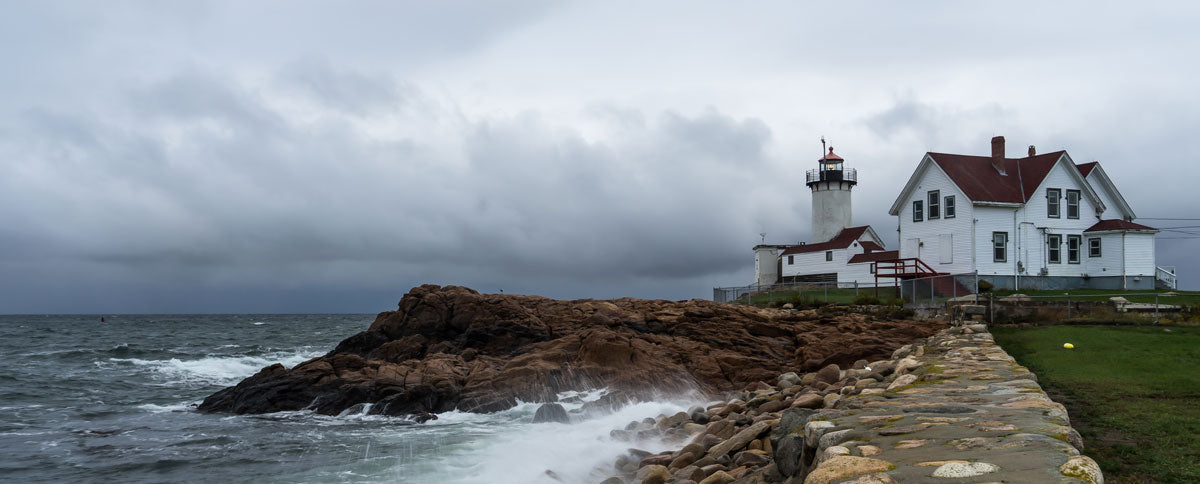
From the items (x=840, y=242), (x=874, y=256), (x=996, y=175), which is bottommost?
(x=874, y=256)

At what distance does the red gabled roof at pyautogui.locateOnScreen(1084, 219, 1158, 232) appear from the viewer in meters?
34.2

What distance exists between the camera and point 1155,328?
66.2 ft

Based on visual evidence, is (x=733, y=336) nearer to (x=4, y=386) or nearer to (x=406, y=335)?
(x=406, y=335)

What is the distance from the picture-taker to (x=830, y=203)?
52.6 m

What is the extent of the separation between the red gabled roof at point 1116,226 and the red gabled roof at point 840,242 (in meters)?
13.6

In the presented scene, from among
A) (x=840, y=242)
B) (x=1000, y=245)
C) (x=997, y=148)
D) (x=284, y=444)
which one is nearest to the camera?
(x=284, y=444)

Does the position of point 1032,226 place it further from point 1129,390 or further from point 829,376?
point 1129,390

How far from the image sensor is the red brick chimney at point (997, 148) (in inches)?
1460

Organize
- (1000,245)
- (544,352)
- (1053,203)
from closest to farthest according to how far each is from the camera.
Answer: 1. (544,352)
2. (1000,245)
3. (1053,203)

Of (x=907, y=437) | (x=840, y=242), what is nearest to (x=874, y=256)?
(x=840, y=242)

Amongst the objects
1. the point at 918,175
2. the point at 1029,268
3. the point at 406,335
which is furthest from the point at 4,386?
the point at 1029,268

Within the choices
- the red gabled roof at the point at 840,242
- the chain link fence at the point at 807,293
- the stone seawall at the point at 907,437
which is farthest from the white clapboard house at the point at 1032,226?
the stone seawall at the point at 907,437

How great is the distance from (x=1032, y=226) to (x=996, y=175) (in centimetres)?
298

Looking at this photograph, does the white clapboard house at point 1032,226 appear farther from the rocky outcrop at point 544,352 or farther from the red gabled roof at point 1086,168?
the rocky outcrop at point 544,352
